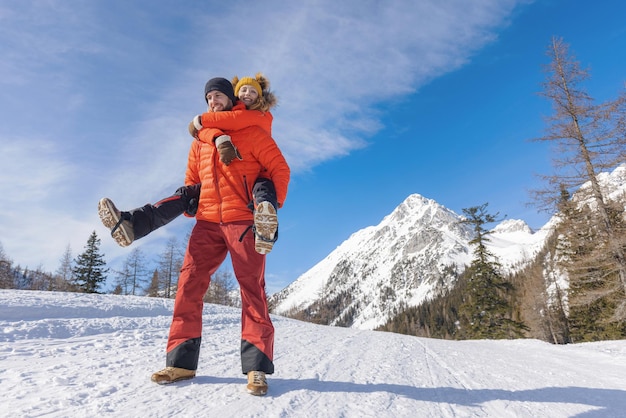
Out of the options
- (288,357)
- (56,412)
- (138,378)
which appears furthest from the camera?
(288,357)

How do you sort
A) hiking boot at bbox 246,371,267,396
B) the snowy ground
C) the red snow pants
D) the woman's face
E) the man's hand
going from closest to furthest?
the snowy ground < hiking boot at bbox 246,371,267,396 < the red snow pants < the man's hand < the woman's face

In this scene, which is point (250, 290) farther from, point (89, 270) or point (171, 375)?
point (89, 270)

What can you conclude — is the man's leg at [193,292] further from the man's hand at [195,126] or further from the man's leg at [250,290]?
the man's hand at [195,126]

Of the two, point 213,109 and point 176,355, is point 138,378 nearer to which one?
point 176,355

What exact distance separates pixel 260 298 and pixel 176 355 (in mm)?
667

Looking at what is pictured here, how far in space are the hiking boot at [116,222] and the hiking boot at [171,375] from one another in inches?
35.2

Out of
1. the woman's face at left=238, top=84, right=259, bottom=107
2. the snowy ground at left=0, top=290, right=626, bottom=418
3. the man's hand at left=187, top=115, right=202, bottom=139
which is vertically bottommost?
the snowy ground at left=0, top=290, right=626, bottom=418

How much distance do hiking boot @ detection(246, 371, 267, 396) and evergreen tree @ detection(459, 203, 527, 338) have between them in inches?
954

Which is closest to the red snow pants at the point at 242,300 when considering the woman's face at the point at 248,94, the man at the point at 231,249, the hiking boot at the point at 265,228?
the man at the point at 231,249

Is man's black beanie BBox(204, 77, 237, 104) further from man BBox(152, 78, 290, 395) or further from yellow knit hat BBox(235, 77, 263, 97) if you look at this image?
man BBox(152, 78, 290, 395)

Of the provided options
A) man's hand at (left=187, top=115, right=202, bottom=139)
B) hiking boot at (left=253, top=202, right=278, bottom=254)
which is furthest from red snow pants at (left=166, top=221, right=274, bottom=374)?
man's hand at (left=187, top=115, right=202, bottom=139)

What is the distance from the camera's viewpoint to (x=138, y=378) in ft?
7.60

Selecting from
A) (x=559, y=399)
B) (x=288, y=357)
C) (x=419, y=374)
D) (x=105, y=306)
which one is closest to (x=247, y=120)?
(x=288, y=357)

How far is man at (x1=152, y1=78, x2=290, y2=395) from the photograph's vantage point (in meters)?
2.45
